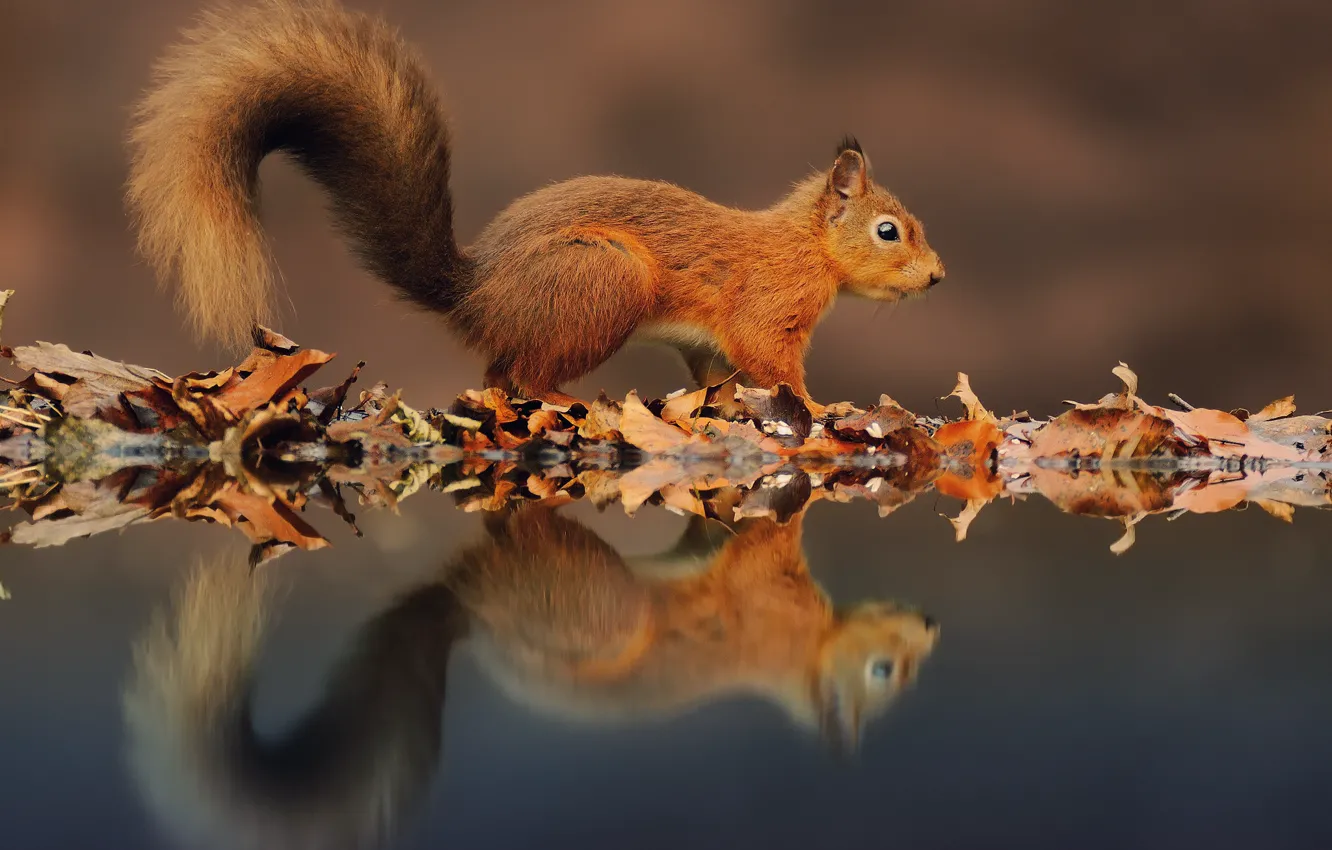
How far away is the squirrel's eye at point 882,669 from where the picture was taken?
0.56m

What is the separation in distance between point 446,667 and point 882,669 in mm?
232

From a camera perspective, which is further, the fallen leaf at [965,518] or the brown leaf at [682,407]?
the brown leaf at [682,407]

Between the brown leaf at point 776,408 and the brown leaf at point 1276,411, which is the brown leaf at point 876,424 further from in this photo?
the brown leaf at point 1276,411

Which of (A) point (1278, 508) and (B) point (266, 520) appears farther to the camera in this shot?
(A) point (1278, 508)

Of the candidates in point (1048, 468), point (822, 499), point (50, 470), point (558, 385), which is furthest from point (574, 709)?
point (558, 385)

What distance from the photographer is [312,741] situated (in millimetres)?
469

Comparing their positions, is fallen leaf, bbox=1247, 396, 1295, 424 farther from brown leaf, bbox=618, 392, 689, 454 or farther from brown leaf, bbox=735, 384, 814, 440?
brown leaf, bbox=618, 392, 689, 454

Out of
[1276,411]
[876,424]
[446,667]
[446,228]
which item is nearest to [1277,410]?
[1276,411]

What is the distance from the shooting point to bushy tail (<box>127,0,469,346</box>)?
1805 millimetres

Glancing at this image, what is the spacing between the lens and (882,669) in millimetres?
572

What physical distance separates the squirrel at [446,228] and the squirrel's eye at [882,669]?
1503 millimetres

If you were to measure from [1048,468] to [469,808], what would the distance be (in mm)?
1613

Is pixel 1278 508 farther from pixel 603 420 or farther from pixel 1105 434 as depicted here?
pixel 603 420

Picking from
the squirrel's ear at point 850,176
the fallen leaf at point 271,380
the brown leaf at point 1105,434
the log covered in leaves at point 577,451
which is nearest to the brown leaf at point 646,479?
the log covered in leaves at point 577,451
